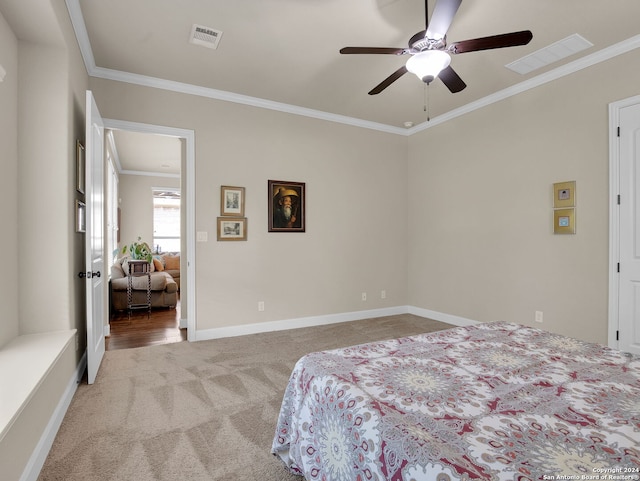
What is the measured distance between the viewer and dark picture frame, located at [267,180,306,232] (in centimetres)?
442

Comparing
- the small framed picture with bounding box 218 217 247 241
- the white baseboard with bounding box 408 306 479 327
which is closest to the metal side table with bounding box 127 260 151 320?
the small framed picture with bounding box 218 217 247 241

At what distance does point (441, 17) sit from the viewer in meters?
1.92

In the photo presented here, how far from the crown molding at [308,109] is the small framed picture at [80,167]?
0.86m

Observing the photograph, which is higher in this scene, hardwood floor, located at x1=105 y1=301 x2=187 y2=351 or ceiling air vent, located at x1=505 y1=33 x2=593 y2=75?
ceiling air vent, located at x1=505 y1=33 x2=593 y2=75

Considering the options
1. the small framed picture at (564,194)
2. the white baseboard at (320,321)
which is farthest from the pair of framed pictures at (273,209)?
the small framed picture at (564,194)

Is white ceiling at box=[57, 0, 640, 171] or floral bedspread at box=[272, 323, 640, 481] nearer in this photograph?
floral bedspread at box=[272, 323, 640, 481]

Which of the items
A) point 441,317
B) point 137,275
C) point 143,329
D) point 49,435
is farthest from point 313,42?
point 137,275

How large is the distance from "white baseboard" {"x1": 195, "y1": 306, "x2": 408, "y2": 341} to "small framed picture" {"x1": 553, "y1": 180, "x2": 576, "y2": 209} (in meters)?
2.58

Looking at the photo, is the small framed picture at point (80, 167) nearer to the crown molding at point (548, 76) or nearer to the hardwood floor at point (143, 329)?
the hardwood floor at point (143, 329)

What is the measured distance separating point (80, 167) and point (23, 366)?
5.55 feet

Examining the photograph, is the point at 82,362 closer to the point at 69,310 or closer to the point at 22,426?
the point at 69,310

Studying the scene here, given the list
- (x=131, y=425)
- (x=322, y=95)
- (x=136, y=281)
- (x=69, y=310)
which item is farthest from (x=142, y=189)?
(x=131, y=425)

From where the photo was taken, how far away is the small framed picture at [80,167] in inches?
110

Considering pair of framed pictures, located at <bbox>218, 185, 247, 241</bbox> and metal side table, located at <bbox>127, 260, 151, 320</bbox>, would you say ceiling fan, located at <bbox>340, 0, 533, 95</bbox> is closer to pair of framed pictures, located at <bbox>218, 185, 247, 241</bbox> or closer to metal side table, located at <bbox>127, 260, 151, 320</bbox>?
pair of framed pictures, located at <bbox>218, 185, 247, 241</bbox>
